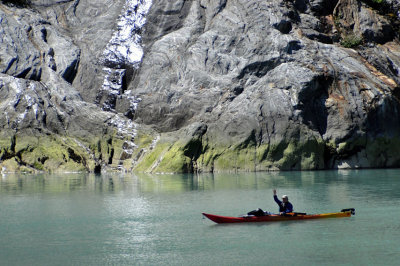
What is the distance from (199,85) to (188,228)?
5069cm

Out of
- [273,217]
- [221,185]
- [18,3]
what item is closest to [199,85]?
[221,185]

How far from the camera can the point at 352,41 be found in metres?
84.0

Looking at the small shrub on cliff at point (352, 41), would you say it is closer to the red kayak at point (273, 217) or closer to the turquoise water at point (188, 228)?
the turquoise water at point (188, 228)

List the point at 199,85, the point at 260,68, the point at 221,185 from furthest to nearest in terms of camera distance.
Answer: the point at 199,85 → the point at 260,68 → the point at 221,185

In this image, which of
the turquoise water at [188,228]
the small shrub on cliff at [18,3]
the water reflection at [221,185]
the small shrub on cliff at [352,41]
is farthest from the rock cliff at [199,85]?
the turquoise water at [188,228]

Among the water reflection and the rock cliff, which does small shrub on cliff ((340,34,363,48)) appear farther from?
the water reflection

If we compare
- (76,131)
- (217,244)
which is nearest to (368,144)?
(76,131)

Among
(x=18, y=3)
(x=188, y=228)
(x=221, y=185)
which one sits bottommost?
(x=188, y=228)

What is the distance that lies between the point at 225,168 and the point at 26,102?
92.5 ft

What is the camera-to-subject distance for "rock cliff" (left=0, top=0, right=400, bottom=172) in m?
68.1

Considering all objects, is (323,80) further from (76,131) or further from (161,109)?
(76,131)

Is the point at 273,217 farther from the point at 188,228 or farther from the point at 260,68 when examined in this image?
the point at 260,68

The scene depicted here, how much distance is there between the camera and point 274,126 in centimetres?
6794

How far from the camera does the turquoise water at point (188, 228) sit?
69.7ft
